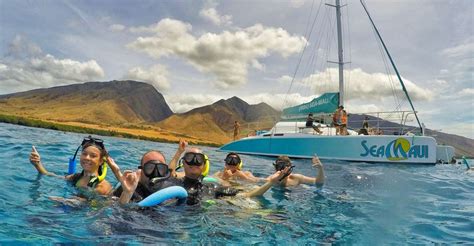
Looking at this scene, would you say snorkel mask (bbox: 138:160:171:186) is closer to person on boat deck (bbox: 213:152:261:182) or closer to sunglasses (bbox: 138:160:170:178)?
sunglasses (bbox: 138:160:170:178)

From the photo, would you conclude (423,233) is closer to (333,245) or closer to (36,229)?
(333,245)

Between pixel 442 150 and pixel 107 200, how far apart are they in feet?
75.4

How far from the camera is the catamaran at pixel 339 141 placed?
17156 mm

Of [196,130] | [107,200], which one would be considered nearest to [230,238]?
[107,200]

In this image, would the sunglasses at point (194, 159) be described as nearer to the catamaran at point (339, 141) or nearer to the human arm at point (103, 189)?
the human arm at point (103, 189)

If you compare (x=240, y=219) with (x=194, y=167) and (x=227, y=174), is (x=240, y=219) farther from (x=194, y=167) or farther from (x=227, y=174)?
(x=227, y=174)

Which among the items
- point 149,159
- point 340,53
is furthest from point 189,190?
point 340,53

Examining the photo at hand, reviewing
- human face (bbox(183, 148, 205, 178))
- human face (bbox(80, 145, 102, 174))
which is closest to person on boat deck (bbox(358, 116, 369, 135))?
human face (bbox(183, 148, 205, 178))

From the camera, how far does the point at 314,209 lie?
5992 millimetres

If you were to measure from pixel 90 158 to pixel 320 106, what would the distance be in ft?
58.0

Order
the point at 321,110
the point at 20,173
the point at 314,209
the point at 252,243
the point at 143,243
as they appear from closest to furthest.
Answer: the point at 143,243 < the point at 252,243 < the point at 314,209 < the point at 20,173 < the point at 321,110

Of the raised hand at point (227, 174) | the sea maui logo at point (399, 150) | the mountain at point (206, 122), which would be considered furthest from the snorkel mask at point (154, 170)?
the mountain at point (206, 122)

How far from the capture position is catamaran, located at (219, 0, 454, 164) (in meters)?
17.2

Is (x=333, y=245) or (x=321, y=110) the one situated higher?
(x=321, y=110)
